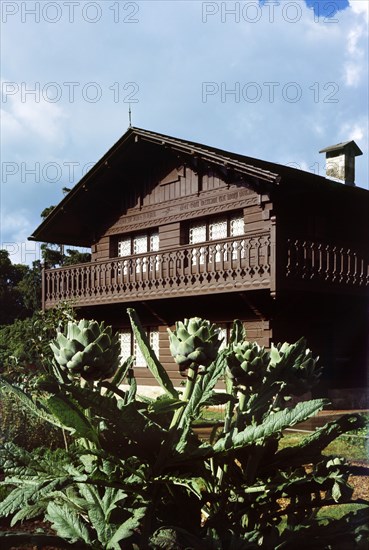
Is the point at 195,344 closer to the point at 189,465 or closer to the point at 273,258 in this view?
the point at 189,465

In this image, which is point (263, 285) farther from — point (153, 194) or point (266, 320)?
point (153, 194)

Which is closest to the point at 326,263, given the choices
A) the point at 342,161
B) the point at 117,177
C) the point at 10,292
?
the point at 117,177

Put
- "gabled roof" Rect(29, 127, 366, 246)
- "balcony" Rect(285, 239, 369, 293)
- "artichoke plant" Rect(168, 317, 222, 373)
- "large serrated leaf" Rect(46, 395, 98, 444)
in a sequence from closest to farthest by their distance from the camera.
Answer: "large serrated leaf" Rect(46, 395, 98, 444) → "artichoke plant" Rect(168, 317, 222, 373) → "balcony" Rect(285, 239, 369, 293) → "gabled roof" Rect(29, 127, 366, 246)

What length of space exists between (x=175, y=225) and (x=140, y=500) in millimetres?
18842

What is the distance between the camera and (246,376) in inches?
104

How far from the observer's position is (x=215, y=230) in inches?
795

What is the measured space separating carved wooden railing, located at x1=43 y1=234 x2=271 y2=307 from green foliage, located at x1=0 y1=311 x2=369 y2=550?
13658 millimetres

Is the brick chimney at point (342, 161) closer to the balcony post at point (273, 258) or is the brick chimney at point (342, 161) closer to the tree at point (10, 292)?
the balcony post at point (273, 258)

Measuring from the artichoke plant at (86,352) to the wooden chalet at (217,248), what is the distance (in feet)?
45.0

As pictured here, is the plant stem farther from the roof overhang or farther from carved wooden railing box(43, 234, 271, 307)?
the roof overhang

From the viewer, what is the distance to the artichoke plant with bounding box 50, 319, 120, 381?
2449 millimetres

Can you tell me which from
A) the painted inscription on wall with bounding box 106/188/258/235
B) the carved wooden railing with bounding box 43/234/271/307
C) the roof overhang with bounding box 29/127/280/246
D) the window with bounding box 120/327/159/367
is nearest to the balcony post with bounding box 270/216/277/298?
the carved wooden railing with bounding box 43/234/271/307

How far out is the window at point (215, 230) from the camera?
62.8ft

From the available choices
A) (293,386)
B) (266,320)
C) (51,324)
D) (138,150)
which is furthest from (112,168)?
(293,386)
